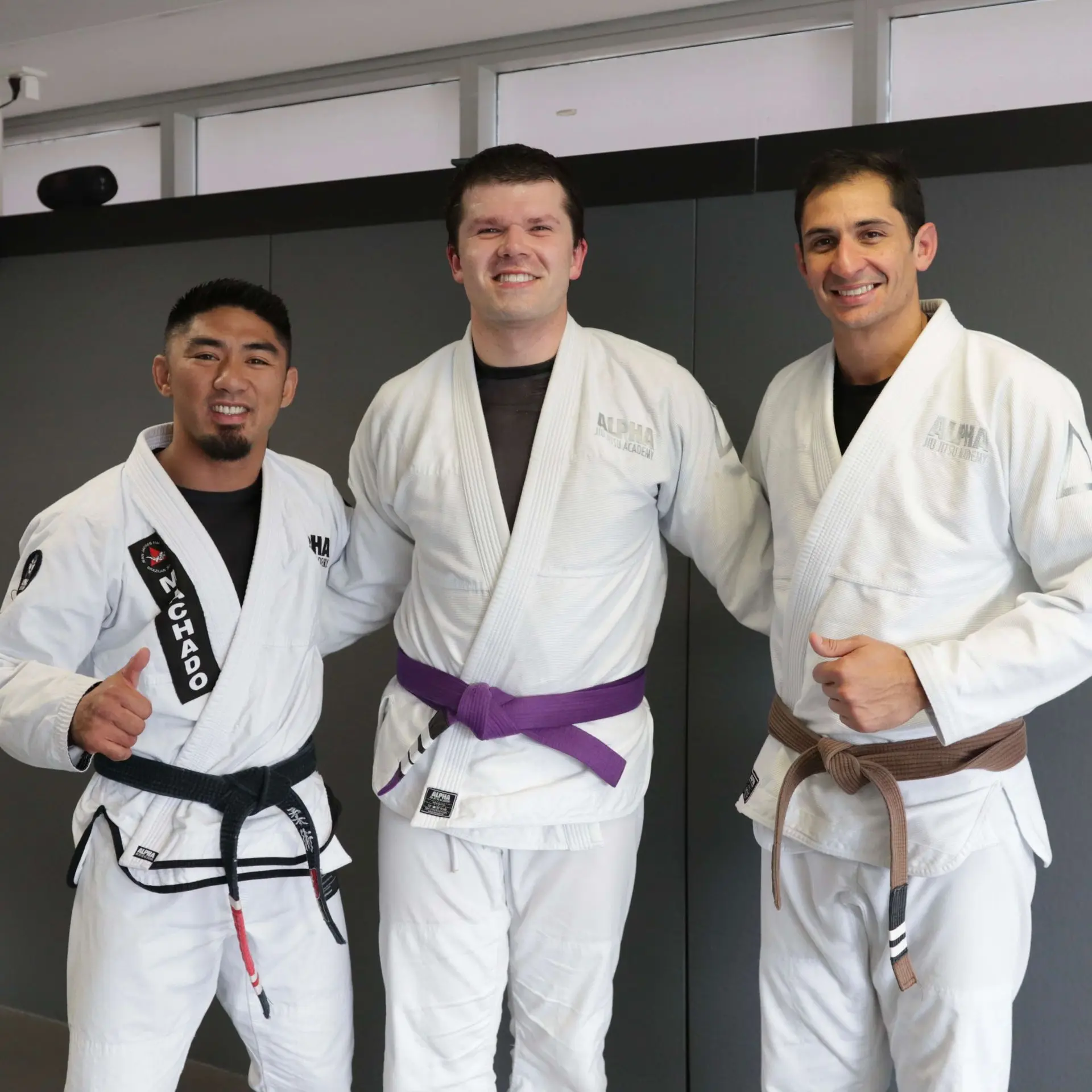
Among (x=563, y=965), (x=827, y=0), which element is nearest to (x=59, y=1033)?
(x=563, y=965)

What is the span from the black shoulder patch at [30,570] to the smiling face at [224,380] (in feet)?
0.97

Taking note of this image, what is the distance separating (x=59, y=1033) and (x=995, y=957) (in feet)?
7.31

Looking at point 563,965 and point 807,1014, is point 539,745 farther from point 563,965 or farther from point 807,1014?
point 807,1014

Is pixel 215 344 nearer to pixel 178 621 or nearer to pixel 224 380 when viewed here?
pixel 224 380

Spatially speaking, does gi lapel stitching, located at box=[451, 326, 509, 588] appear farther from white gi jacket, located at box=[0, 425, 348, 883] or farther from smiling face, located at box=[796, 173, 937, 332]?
smiling face, located at box=[796, 173, 937, 332]

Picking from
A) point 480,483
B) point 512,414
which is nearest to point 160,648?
point 480,483

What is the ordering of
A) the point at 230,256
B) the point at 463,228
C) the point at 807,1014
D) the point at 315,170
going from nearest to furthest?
the point at 807,1014
the point at 463,228
the point at 230,256
the point at 315,170

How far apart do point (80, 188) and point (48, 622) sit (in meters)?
1.47

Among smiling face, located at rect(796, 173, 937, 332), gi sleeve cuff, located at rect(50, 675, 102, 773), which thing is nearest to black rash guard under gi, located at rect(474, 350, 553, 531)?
smiling face, located at rect(796, 173, 937, 332)

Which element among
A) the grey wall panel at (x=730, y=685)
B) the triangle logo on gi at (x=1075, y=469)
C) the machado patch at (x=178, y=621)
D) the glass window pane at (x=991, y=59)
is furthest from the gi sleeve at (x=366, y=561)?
the glass window pane at (x=991, y=59)

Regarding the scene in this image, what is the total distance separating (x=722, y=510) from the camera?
1872mm

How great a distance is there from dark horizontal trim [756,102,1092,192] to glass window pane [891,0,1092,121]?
13.6 inches

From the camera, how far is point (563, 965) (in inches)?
72.3

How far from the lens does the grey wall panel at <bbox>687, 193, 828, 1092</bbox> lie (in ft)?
7.02
